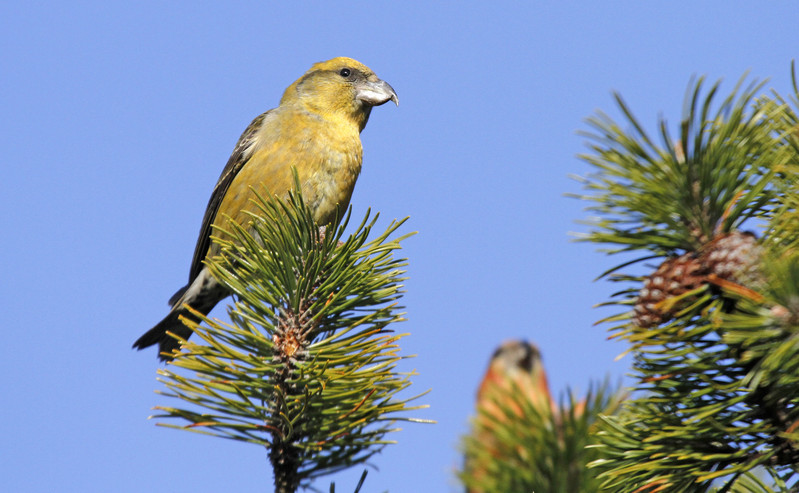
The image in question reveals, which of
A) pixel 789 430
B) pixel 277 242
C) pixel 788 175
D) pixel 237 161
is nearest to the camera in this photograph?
pixel 789 430

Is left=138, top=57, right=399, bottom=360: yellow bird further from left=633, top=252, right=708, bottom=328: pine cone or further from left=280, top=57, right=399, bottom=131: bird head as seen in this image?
left=633, top=252, right=708, bottom=328: pine cone

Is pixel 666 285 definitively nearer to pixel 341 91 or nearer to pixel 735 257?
pixel 735 257

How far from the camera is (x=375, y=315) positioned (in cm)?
197

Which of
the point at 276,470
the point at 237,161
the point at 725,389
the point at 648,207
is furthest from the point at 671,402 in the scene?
the point at 237,161

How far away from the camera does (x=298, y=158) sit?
13.8 feet

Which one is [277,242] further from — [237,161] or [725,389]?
[237,161]

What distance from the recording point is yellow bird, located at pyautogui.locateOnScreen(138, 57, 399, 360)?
413cm

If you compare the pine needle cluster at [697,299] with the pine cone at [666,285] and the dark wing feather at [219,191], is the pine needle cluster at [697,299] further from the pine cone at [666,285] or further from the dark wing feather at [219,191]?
the dark wing feather at [219,191]

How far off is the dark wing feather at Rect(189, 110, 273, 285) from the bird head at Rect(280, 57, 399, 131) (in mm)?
395

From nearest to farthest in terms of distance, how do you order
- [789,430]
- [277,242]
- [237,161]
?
[789,430] → [277,242] → [237,161]

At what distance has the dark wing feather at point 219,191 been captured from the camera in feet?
15.2

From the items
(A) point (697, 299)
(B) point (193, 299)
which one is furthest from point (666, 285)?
(B) point (193, 299)

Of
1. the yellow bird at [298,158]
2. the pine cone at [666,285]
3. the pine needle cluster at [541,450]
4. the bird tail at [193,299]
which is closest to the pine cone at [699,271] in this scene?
the pine cone at [666,285]

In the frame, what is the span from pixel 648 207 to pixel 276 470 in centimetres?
95
